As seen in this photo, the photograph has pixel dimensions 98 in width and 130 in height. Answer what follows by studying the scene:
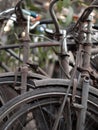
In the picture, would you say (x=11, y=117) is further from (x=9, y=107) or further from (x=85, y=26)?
(x=85, y=26)

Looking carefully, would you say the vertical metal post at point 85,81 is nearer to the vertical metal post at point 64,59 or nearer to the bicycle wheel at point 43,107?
the bicycle wheel at point 43,107

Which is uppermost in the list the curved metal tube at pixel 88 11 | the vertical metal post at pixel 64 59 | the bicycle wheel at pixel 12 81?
the curved metal tube at pixel 88 11

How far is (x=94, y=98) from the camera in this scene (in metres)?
2.74

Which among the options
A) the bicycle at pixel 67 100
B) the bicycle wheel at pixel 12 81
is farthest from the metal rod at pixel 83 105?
the bicycle wheel at pixel 12 81

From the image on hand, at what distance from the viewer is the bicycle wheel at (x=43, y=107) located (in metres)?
2.67

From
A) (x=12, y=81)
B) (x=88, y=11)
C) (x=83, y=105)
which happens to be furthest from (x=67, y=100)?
(x=88, y=11)

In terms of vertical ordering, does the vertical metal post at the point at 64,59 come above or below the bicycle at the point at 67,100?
above

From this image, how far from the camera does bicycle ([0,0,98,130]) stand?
8.77 ft

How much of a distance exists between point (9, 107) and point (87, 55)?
26.3 inches

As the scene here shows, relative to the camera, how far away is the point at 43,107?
2.82 m

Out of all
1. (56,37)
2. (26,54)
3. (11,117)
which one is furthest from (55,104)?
(56,37)

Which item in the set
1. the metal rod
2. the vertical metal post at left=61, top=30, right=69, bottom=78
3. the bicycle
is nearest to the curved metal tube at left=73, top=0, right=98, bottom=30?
the bicycle

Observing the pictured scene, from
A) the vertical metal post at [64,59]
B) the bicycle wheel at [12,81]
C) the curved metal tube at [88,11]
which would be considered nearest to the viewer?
the curved metal tube at [88,11]

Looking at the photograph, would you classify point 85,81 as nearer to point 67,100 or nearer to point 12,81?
point 67,100
